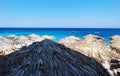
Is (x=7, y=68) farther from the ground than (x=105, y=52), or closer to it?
farther from the ground

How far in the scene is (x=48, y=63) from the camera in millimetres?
A: 3662

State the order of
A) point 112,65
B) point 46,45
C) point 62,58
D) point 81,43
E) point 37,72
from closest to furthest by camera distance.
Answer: point 37,72, point 62,58, point 46,45, point 112,65, point 81,43

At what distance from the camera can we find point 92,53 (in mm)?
7332

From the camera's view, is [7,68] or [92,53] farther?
[92,53]

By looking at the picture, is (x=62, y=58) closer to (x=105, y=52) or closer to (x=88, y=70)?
(x=88, y=70)

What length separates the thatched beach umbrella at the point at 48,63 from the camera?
3.57 m

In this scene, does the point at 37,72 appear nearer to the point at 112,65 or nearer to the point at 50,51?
the point at 50,51

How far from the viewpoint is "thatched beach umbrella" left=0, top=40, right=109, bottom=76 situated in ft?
11.7

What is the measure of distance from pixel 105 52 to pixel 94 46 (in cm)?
36

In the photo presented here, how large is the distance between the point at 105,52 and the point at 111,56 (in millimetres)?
212

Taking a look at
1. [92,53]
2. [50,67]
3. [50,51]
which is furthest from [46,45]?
[92,53]

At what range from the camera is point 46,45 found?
4031 mm

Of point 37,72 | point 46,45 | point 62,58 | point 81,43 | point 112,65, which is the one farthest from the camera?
point 81,43

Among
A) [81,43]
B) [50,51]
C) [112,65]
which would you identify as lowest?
[112,65]
